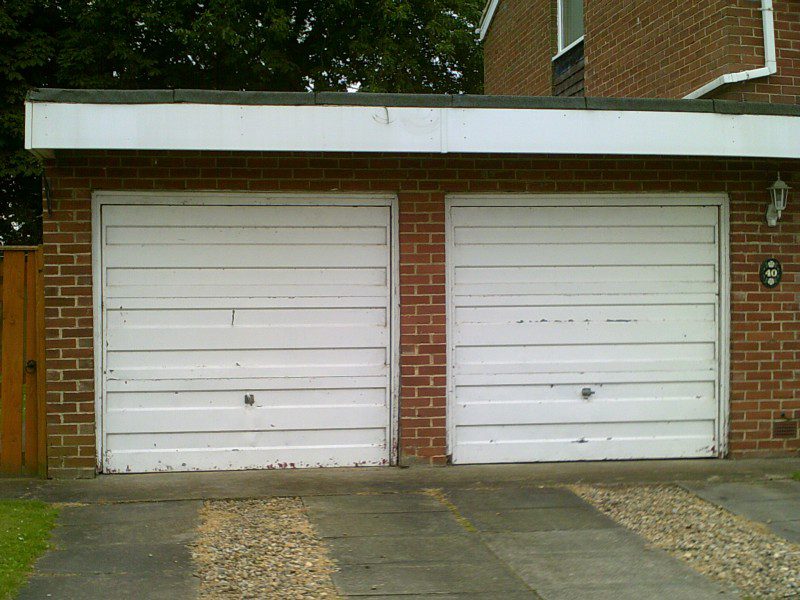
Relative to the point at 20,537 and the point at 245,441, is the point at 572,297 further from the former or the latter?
the point at 20,537

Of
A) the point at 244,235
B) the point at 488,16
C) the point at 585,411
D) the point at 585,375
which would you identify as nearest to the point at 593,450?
the point at 585,411

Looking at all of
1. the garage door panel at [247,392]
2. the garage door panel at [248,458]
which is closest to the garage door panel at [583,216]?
the garage door panel at [247,392]

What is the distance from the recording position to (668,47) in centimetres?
1025

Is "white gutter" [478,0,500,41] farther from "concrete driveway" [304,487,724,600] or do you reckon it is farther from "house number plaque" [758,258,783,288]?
"concrete driveway" [304,487,724,600]

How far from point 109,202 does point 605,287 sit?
164 inches

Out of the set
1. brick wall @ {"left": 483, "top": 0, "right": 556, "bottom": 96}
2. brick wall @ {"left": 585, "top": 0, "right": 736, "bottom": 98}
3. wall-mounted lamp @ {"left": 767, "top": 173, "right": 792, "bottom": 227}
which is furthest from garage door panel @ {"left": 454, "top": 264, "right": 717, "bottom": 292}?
brick wall @ {"left": 483, "top": 0, "right": 556, "bottom": 96}

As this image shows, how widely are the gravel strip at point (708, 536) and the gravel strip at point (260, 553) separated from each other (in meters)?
2.15

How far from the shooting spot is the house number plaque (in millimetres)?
8328

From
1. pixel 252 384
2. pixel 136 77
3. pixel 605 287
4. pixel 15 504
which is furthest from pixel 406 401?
pixel 136 77

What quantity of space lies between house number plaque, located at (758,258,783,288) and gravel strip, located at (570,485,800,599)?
7.04ft

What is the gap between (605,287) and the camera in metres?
8.23

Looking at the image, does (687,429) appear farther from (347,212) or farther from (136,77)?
(136,77)

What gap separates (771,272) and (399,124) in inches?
141

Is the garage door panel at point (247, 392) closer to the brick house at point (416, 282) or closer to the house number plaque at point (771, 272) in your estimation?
the brick house at point (416, 282)
